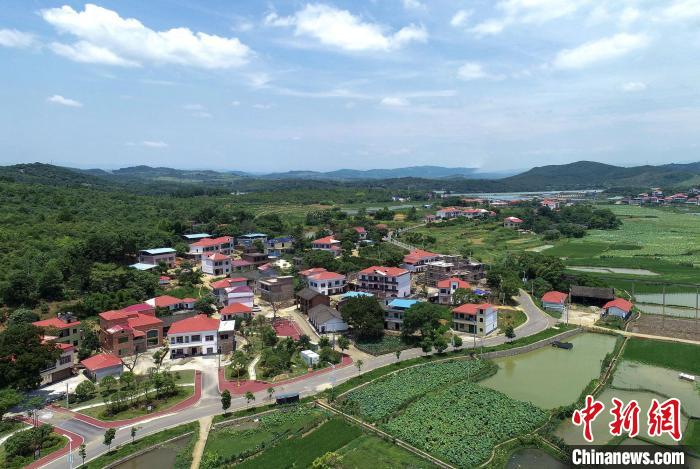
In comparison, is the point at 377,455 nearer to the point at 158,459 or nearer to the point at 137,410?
the point at 158,459

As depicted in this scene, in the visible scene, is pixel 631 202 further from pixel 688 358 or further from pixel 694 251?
pixel 688 358

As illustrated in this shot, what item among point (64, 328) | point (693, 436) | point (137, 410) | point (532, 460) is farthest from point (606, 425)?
point (64, 328)

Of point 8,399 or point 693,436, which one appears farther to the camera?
point 8,399

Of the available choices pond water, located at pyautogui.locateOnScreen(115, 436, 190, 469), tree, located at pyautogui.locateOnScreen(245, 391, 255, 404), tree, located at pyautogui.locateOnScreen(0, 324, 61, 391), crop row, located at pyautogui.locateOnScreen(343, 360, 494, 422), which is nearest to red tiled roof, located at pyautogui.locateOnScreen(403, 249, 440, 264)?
crop row, located at pyautogui.locateOnScreen(343, 360, 494, 422)

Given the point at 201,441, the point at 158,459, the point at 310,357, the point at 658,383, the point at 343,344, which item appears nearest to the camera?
the point at 158,459

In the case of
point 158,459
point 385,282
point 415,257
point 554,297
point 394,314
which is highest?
point 415,257

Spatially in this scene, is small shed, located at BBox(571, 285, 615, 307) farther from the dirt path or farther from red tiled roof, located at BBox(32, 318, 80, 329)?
red tiled roof, located at BBox(32, 318, 80, 329)

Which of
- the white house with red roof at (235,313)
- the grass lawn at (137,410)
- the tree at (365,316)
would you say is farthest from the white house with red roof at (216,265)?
the grass lawn at (137,410)
